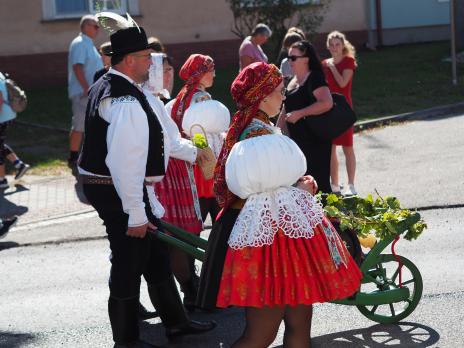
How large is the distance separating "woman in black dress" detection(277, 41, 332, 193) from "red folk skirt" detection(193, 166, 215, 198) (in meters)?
1.85

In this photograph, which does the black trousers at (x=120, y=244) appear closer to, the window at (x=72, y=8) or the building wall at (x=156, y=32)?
the building wall at (x=156, y=32)

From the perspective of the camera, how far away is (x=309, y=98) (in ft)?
28.2

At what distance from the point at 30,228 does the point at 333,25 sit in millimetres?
13715

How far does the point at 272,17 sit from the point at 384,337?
13190mm

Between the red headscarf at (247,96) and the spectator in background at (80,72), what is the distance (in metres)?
7.22

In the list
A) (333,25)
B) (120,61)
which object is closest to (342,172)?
(120,61)

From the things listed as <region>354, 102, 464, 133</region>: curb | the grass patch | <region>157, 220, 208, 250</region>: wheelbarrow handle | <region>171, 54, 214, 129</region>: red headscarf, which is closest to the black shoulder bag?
<region>171, 54, 214, 129</region>: red headscarf

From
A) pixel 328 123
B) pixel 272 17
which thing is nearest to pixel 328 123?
pixel 328 123

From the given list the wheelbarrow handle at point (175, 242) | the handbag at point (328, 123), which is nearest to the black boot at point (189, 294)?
the wheelbarrow handle at point (175, 242)

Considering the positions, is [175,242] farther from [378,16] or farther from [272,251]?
[378,16]

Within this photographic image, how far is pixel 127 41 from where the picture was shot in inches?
215

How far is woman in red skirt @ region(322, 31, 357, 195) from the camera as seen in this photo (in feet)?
33.7

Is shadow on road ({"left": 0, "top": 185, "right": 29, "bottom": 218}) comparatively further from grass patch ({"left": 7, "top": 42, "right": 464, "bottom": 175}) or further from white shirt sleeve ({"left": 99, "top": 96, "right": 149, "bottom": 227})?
white shirt sleeve ({"left": 99, "top": 96, "right": 149, "bottom": 227})

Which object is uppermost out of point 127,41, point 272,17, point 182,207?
point 127,41
